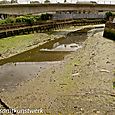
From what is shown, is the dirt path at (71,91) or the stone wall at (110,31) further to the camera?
the stone wall at (110,31)

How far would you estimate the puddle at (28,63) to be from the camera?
25.7 metres

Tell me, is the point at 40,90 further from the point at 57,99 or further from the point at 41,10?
the point at 41,10

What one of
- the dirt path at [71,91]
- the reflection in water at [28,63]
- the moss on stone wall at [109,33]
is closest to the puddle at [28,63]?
the reflection in water at [28,63]

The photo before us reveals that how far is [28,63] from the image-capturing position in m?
33.1

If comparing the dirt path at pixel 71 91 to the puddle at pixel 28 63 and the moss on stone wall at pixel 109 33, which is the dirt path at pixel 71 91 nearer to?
the puddle at pixel 28 63

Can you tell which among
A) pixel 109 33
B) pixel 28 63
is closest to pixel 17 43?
pixel 28 63

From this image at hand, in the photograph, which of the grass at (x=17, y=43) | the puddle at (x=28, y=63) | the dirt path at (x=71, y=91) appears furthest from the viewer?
the grass at (x=17, y=43)

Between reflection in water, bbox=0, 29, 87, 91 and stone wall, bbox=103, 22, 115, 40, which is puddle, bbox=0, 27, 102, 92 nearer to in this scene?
reflection in water, bbox=0, 29, 87, 91

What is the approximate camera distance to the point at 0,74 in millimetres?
27625

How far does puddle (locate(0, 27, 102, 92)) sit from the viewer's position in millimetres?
25703

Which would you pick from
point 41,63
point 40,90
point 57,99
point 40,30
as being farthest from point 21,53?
point 40,30

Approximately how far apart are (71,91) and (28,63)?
1252 centimetres

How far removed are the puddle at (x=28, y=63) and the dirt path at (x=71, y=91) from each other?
1.35 meters

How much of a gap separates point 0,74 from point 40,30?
35487 mm
